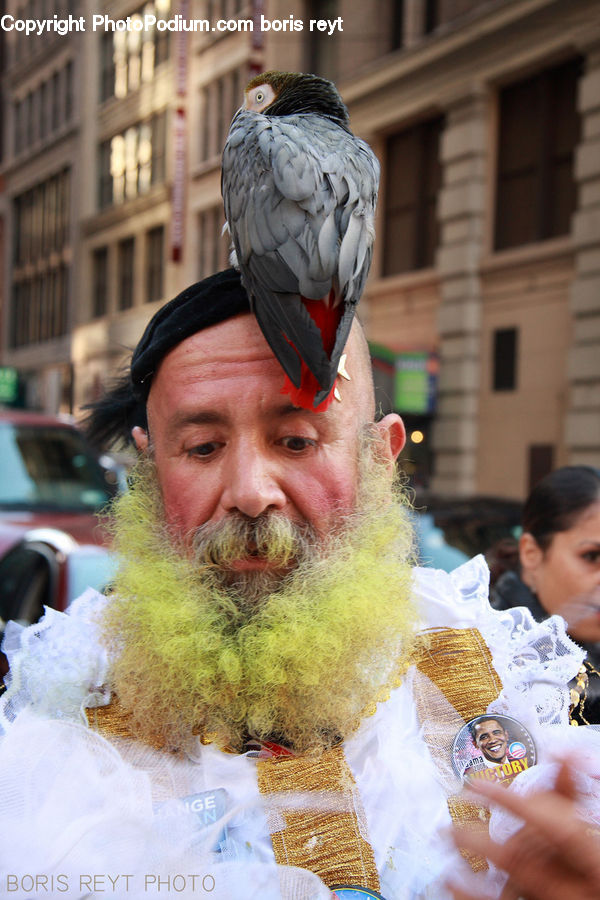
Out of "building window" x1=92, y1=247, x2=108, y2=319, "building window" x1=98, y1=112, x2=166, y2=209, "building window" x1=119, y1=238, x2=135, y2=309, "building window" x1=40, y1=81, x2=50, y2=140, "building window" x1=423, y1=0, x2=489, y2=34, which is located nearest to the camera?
"building window" x1=423, y1=0, x2=489, y2=34

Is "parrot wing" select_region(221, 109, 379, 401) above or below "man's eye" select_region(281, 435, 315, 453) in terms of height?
above

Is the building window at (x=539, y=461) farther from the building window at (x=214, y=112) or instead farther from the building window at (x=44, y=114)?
the building window at (x=44, y=114)

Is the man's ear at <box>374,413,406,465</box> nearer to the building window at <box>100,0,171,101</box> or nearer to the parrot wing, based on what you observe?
the parrot wing

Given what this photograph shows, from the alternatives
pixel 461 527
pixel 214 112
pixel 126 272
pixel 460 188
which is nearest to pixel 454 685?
pixel 461 527

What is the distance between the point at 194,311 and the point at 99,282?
1932 cm

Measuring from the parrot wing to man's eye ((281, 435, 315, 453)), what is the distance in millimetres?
104

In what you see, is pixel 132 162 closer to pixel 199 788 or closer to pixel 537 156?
pixel 537 156

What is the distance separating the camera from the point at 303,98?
1569mm

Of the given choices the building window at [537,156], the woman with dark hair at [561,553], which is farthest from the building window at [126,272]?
the woman with dark hair at [561,553]

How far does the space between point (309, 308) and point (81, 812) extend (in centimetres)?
80

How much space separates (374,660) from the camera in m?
1.45

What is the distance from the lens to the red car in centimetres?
417

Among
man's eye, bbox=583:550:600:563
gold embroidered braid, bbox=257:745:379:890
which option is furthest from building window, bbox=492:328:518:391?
gold embroidered braid, bbox=257:745:379:890

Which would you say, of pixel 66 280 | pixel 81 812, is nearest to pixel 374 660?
pixel 81 812
